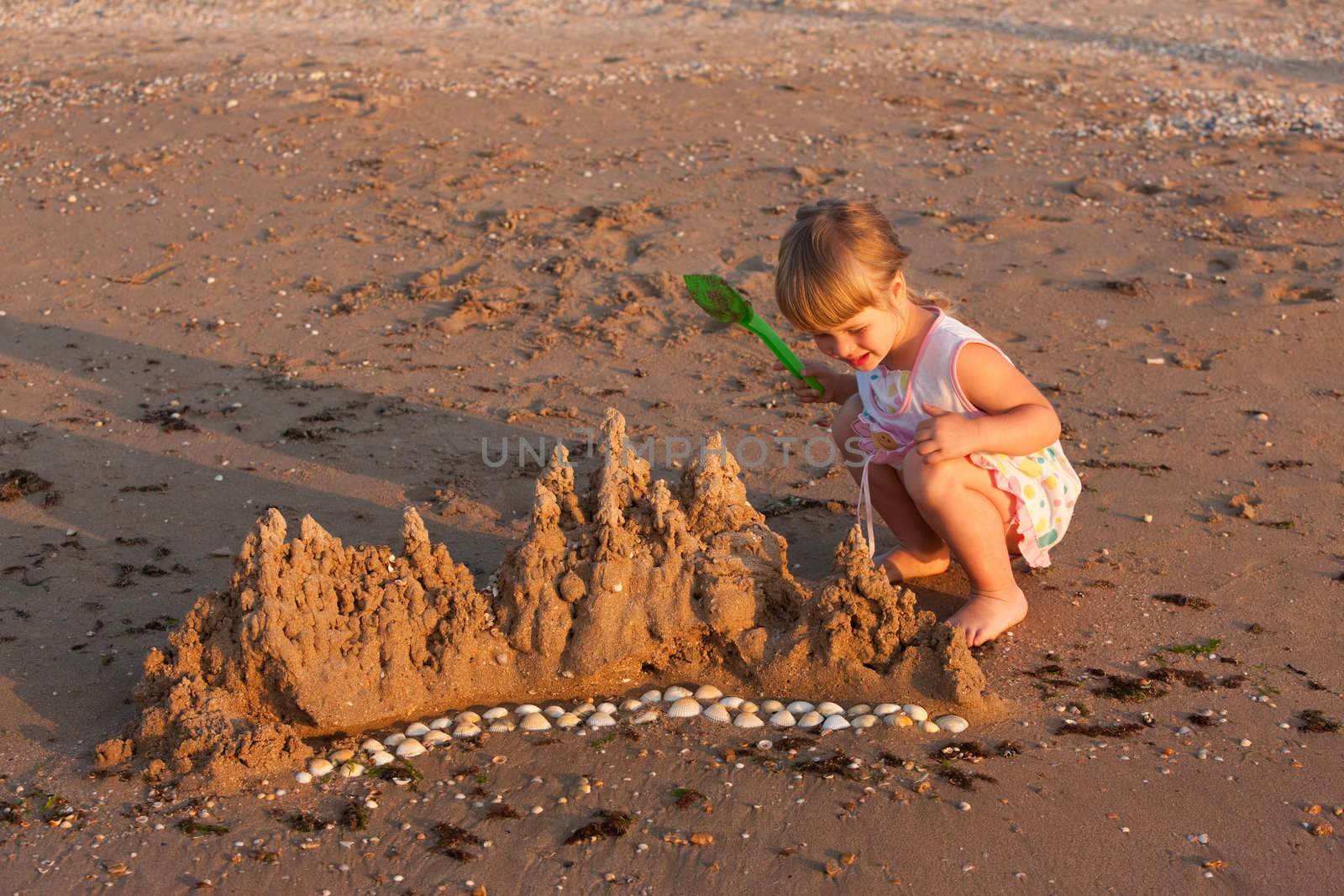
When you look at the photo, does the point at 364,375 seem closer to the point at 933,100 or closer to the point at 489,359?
the point at 489,359

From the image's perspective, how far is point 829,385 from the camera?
3877mm

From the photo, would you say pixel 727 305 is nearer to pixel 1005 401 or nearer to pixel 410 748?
pixel 1005 401

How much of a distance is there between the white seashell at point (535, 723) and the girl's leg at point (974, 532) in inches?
43.3

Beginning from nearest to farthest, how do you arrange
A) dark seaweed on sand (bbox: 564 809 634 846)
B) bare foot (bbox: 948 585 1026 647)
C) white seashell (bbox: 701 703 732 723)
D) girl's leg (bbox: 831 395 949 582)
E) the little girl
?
dark seaweed on sand (bbox: 564 809 634 846) < white seashell (bbox: 701 703 732 723) < the little girl < bare foot (bbox: 948 585 1026 647) < girl's leg (bbox: 831 395 949 582)

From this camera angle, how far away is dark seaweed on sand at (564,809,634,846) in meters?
2.55

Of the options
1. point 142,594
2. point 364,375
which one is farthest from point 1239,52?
point 142,594

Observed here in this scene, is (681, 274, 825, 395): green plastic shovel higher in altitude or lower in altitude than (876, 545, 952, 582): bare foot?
higher

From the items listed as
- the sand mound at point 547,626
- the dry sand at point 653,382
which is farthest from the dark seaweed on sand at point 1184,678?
the sand mound at point 547,626

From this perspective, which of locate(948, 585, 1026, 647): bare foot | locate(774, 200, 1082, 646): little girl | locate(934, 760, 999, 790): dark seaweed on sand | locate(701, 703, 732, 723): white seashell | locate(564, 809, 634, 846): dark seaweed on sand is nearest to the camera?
locate(564, 809, 634, 846): dark seaweed on sand

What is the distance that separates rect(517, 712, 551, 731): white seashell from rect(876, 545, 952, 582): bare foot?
1190 mm

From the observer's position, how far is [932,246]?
6.16m

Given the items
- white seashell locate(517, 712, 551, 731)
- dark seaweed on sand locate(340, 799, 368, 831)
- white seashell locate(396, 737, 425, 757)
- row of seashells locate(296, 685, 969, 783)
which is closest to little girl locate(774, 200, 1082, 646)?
row of seashells locate(296, 685, 969, 783)

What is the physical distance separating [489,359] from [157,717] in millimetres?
2618

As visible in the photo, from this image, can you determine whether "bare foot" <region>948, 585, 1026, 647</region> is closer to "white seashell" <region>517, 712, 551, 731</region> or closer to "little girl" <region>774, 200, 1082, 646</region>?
"little girl" <region>774, 200, 1082, 646</region>
